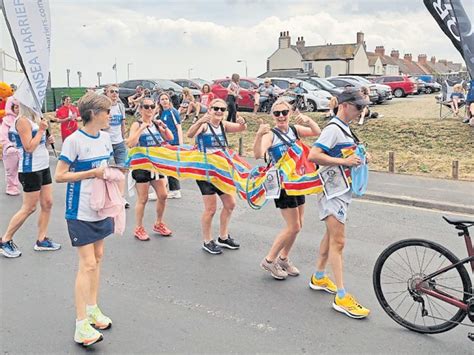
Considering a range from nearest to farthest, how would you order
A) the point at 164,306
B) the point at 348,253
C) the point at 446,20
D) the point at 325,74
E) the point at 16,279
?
1. the point at 446,20
2. the point at 164,306
3. the point at 16,279
4. the point at 348,253
5. the point at 325,74

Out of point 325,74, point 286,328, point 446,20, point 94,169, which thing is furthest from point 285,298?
point 325,74

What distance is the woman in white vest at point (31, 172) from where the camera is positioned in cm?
535

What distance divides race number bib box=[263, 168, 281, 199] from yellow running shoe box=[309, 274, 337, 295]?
0.89 m

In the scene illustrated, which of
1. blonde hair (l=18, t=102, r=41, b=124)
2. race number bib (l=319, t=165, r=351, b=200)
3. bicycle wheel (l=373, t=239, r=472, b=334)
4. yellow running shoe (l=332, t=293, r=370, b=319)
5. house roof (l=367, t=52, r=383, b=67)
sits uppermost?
house roof (l=367, t=52, r=383, b=67)

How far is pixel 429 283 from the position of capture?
13.0ft

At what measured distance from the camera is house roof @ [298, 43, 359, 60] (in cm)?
7000

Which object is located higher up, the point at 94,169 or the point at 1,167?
the point at 94,169

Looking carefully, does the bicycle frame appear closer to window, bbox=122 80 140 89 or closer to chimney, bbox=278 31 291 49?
window, bbox=122 80 140 89

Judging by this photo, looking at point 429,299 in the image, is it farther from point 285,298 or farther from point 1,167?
point 1,167

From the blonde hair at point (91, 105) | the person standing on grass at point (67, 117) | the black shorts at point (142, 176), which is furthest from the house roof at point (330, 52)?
the blonde hair at point (91, 105)

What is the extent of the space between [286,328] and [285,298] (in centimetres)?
61

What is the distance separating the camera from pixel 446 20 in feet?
11.2

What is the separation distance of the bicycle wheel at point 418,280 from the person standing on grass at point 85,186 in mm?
2283

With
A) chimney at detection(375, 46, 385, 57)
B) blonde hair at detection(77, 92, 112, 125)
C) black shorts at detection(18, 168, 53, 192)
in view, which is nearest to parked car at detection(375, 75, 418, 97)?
black shorts at detection(18, 168, 53, 192)
